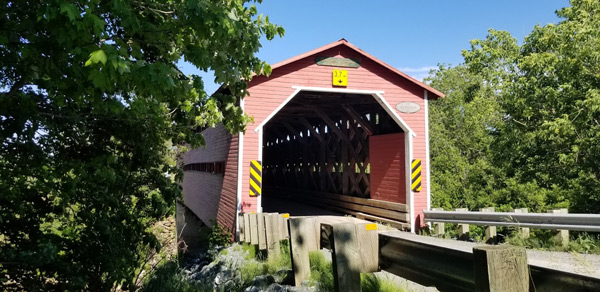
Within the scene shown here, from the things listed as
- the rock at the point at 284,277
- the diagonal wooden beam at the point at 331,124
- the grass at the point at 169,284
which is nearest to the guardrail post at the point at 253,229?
the grass at the point at 169,284

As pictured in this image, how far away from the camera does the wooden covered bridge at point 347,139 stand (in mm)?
9203

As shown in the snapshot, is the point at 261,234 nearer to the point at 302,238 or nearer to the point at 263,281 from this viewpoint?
the point at 263,281

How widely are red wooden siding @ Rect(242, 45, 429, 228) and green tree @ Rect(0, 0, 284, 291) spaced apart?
159 inches

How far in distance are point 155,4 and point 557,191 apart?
11.5m

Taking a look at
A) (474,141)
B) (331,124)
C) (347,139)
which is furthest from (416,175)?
(474,141)

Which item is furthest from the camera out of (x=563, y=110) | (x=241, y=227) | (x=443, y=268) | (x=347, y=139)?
(x=347, y=139)

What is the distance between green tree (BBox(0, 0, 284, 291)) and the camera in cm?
304

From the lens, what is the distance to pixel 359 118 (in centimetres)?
1181

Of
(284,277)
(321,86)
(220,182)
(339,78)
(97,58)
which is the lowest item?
(284,277)

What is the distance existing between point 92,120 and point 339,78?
6.37 metres

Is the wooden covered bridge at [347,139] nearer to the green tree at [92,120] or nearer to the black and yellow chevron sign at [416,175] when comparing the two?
the black and yellow chevron sign at [416,175]

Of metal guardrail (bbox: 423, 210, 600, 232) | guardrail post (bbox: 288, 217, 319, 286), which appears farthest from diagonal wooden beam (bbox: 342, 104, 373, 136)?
guardrail post (bbox: 288, 217, 319, 286)

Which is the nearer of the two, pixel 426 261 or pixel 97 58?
pixel 426 261

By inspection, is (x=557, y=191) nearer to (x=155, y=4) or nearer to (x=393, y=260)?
(x=393, y=260)
